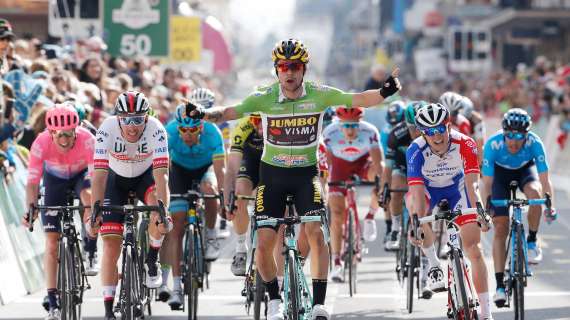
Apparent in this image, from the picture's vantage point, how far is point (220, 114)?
10.7m

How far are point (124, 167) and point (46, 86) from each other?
5468mm

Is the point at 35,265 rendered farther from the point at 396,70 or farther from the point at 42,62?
the point at 396,70

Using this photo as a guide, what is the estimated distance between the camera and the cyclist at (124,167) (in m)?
11.2

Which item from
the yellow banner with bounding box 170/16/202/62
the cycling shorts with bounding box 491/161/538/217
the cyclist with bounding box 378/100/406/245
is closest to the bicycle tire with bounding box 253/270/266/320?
the cycling shorts with bounding box 491/161/538/217

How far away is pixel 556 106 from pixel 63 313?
21.1 meters

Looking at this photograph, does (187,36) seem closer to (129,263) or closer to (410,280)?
(410,280)

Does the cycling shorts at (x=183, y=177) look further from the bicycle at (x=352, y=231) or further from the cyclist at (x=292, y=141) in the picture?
the cyclist at (x=292, y=141)

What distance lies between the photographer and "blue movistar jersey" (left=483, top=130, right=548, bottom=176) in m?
12.9

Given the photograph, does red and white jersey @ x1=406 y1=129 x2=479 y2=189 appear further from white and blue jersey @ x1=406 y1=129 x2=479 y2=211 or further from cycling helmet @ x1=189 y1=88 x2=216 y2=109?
cycling helmet @ x1=189 y1=88 x2=216 y2=109

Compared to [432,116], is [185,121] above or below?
above

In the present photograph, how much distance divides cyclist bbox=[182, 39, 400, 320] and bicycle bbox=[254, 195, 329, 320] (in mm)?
146

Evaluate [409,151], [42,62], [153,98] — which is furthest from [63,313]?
[153,98]

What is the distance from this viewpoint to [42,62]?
17844 mm

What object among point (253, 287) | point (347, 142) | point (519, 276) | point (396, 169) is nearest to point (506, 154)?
point (519, 276)
